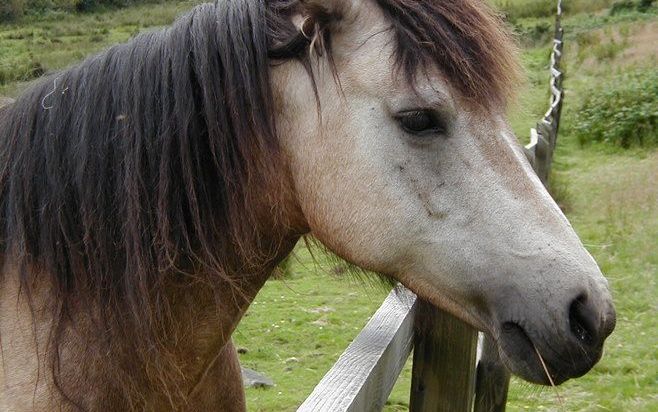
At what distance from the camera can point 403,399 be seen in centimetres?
490

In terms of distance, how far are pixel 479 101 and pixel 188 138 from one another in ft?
2.78

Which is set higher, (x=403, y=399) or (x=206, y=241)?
(x=206, y=241)

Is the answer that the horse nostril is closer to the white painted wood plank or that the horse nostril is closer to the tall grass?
the white painted wood plank

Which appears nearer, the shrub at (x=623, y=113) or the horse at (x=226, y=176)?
the horse at (x=226, y=176)

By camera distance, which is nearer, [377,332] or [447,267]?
[447,267]

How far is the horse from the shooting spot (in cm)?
212

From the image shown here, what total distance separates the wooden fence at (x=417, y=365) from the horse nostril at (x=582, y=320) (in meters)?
0.61

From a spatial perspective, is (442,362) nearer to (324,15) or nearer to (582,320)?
(582,320)

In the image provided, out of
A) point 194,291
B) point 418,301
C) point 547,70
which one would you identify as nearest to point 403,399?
point 418,301

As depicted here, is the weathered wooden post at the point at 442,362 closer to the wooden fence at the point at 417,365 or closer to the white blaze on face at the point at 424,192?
the wooden fence at the point at 417,365

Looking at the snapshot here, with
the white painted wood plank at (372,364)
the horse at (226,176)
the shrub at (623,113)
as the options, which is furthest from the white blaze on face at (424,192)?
the shrub at (623,113)

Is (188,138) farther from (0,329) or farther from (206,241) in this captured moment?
(0,329)

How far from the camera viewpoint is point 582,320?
192cm

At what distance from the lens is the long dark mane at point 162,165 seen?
2.18 meters
